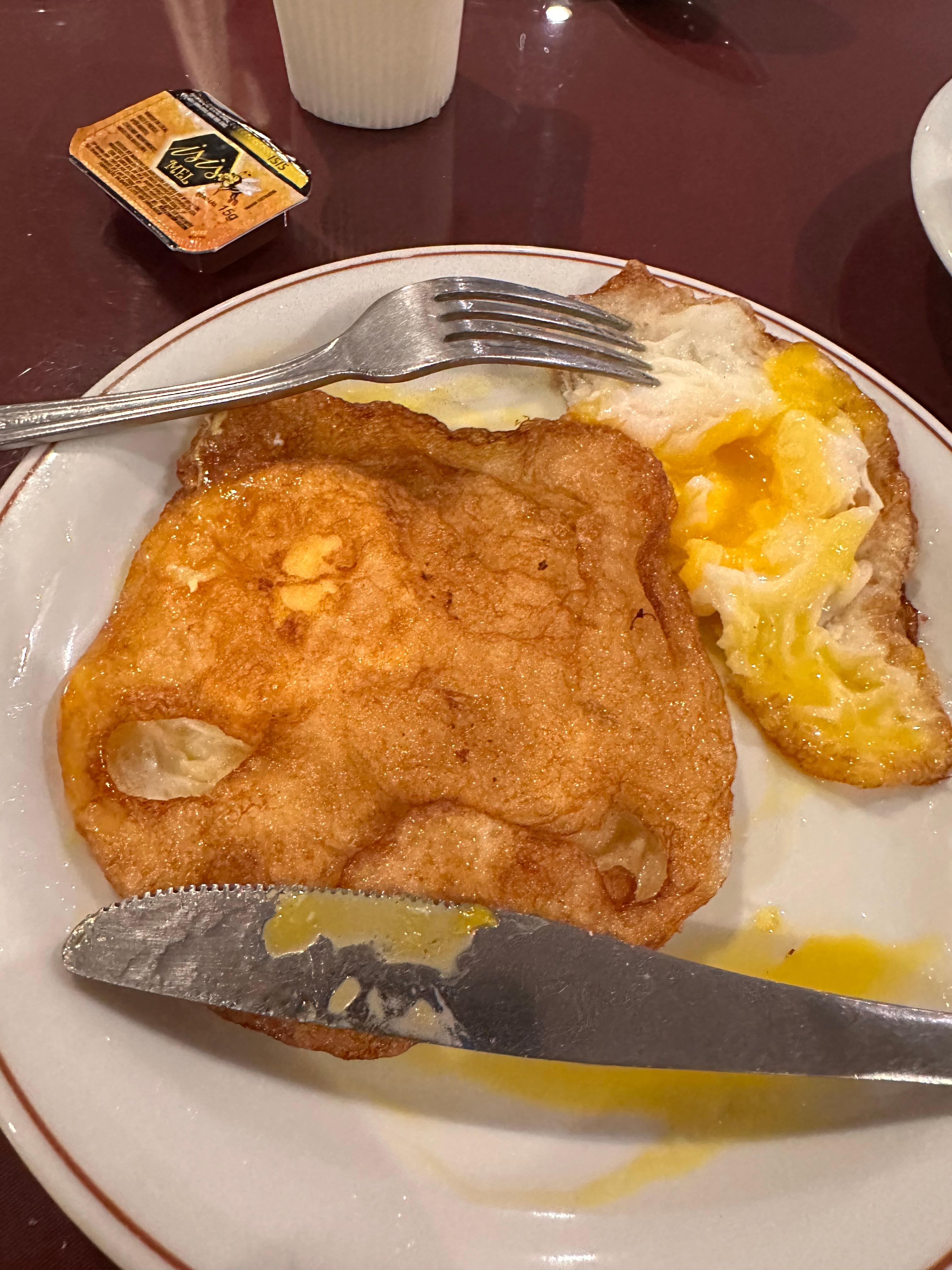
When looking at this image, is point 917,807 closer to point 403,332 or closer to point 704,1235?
point 704,1235

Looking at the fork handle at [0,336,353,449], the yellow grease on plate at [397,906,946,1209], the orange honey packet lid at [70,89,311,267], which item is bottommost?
the yellow grease on plate at [397,906,946,1209]

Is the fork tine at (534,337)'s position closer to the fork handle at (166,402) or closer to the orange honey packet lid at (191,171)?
the fork handle at (166,402)

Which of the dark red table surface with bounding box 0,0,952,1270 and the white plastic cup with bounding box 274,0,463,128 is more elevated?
the white plastic cup with bounding box 274,0,463,128

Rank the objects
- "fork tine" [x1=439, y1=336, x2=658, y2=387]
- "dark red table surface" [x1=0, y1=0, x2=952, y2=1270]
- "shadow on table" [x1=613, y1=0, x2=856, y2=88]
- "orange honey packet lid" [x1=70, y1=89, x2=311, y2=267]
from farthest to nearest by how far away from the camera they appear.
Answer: "shadow on table" [x1=613, y1=0, x2=856, y2=88]
"dark red table surface" [x1=0, y1=0, x2=952, y2=1270]
"orange honey packet lid" [x1=70, y1=89, x2=311, y2=267]
"fork tine" [x1=439, y1=336, x2=658, y2=387]

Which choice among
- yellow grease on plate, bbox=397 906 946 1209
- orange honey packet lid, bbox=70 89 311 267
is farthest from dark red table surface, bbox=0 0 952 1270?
yellow grease on plate, bbox=397 906 946 1209

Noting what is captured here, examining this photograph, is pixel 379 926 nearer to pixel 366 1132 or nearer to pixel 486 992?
pixel 486 992

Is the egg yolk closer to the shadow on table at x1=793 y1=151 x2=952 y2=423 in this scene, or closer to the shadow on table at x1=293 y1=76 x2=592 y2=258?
the shadow on table at x1=793 y1=151 x2=952 y2=423

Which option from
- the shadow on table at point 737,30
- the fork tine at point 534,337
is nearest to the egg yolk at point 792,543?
the fork tine at point 534,337

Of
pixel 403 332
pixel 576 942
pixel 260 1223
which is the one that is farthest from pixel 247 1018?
pixel 403 332
